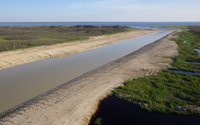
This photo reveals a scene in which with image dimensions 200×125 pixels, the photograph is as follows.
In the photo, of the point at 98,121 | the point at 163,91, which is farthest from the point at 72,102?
the point at 163,91

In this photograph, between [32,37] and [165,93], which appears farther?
[32,37]

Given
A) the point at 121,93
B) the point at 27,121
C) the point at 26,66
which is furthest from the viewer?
the point at 26,66

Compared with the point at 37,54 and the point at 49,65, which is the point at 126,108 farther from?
the point at 37,54

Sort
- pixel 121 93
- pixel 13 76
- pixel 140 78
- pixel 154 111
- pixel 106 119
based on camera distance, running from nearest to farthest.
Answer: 1. pixel 106 119
2. pixel 154 111
3. pixel 121 93
4. pixel 140 78
5. pixel 13 76

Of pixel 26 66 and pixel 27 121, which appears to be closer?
pixel 27 121

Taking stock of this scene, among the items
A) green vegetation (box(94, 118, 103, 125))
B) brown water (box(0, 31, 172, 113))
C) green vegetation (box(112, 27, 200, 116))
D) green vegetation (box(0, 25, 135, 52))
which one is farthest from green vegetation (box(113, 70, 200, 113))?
green vegetation (box(0, 25, 135, 52))

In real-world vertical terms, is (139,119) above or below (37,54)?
below

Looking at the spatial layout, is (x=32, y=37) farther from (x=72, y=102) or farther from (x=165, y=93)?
(x=165, y=93)

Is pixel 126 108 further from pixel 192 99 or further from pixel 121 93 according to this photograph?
pixel 192 99

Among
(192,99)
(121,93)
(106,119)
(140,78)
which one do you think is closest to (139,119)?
(106,119)
